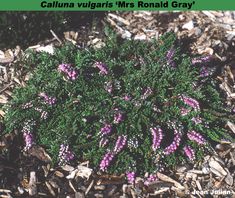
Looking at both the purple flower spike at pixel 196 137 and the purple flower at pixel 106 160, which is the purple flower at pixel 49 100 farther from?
the purple flower spike at pixel 196 137

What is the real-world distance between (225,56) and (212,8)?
677mm

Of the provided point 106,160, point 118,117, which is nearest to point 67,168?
point 106,160

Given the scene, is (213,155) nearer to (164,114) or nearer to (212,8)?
(164,114)

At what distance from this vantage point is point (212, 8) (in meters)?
5.99

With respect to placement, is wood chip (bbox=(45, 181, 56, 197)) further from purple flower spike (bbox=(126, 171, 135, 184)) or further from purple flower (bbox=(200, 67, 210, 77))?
purple flower (bbox=(200, 67, 210, 77))

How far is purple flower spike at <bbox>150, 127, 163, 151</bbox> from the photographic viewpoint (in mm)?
4426

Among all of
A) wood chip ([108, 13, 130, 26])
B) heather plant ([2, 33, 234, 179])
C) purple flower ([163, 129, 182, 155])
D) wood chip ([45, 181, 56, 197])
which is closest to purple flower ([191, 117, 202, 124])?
heather plant ([2, 33, 234, 179])

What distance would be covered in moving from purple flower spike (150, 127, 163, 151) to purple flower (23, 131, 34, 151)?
1.07 metres

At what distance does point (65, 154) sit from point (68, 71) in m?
0.77

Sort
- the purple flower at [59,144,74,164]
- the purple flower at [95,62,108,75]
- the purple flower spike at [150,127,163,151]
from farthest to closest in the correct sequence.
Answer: the purple flower at [95,62,108,75] < the purple flower at [59,144,74,164] < the purple flower spike at [150,127,163,151]

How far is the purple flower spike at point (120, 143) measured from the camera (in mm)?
4438

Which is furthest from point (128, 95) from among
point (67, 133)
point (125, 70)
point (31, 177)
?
point (31, 177)

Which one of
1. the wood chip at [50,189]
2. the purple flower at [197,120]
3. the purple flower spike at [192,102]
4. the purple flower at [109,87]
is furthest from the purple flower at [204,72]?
the wood chip at [50,189]

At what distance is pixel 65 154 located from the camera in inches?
179
